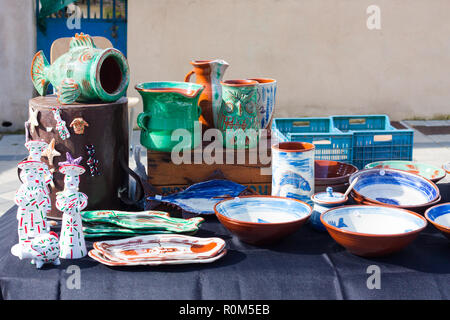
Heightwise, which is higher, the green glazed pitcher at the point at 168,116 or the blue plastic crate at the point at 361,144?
the green glazed pitcher at the point at 168,116

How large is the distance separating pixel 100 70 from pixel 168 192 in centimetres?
49

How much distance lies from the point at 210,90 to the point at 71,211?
Result: 28.7 inches

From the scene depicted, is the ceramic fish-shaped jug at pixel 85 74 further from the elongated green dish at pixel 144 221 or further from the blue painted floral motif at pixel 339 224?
the blue painted floral motif at pixel 339 224

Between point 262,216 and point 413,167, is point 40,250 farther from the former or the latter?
point 413,167

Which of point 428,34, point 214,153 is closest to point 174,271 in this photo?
point 214,153

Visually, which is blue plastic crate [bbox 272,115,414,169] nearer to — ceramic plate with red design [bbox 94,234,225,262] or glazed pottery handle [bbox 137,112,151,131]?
glazed pottery handle [bbox 137,112,151,131]

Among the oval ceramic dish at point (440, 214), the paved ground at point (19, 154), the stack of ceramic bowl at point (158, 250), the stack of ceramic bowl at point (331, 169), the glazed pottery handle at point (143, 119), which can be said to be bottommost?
the paved ground at point (19, 154)

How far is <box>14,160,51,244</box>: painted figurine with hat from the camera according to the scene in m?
1.45

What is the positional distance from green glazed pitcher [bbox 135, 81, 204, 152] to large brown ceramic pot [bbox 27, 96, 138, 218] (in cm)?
9

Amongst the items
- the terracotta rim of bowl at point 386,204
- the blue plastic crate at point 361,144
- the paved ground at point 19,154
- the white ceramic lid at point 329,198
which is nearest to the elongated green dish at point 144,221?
the white ceramic lid at point 329,198

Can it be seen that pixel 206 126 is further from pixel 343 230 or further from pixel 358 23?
pixel 358 23

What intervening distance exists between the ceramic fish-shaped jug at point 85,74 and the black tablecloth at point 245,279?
55 cm

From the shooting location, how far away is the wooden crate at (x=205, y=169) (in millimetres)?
1861

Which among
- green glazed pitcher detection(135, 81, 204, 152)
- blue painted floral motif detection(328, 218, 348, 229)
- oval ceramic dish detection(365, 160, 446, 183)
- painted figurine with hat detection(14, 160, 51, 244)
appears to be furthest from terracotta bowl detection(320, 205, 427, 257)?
painted figurine with hat detection(14, 160, 51, 244)
